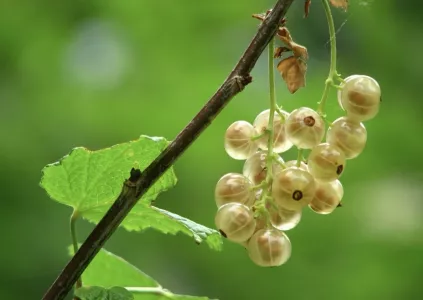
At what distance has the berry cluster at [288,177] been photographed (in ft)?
1.83

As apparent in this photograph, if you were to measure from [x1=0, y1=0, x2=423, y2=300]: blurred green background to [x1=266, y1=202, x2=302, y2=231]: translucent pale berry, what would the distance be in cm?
158

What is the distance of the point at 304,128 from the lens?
0.56 metres

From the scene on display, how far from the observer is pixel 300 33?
3.04 meters

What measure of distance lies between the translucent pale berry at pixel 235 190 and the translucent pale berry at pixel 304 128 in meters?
0.05

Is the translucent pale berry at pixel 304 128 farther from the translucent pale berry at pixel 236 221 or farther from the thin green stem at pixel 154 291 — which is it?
the thin green stem at pixel 154 291

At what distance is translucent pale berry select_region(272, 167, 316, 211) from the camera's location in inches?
21.6

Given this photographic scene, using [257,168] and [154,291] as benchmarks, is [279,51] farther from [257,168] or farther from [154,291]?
[154,291]

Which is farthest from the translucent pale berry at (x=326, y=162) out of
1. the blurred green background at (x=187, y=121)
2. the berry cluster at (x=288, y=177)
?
the blurred green background at (x=187, y=121)

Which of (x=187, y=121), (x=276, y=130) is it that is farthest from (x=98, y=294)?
(x=187, y=121)

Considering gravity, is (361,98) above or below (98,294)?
above

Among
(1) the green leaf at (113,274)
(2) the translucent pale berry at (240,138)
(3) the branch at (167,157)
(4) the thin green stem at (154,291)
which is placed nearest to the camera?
(3) the branch at (167,157)

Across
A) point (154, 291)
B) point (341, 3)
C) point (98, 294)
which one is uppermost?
point (341, 3)

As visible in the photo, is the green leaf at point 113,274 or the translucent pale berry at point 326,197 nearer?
the translucent pale berry at point 326,197

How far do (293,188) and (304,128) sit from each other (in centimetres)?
4
